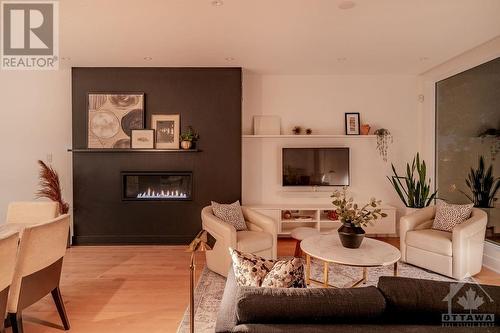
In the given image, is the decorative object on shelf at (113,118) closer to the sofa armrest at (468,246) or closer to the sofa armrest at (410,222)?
the sofa armrest at (410,222)

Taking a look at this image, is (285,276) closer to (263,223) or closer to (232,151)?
(263,223)

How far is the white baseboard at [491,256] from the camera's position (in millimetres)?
3692

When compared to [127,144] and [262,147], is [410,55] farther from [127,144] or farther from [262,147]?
[127,144]

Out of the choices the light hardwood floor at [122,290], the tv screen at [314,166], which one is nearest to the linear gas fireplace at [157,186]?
the light hardwood floor at [122,290]

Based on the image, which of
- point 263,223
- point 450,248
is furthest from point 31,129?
point 450,248

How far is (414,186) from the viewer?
15.5 ft

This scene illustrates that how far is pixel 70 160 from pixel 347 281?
467 centimetres

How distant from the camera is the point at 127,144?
4738mm

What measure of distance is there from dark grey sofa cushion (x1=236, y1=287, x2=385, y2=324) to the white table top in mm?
1256

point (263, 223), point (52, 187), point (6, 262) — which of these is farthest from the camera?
point (52, 187)

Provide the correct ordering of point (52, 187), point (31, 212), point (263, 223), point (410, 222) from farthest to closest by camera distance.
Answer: point (52, 187) < point (410, 222) < point (263, 223) < point (31, 212)

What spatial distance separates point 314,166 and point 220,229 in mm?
2404

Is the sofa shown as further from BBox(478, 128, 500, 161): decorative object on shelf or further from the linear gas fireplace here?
the linear gas fireplace

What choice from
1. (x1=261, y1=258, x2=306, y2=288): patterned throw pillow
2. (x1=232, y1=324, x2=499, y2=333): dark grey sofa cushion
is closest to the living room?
(x1=261, y1=258, x2=306, y2=288): patterned throw pillow
